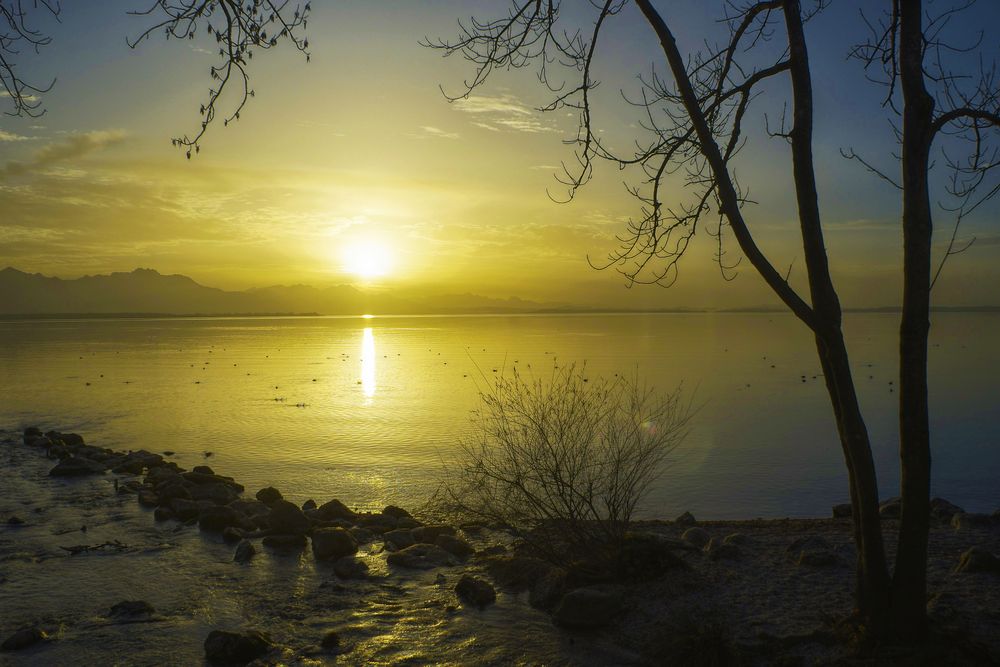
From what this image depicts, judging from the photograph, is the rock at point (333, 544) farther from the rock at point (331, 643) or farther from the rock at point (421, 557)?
the rock at point (331, 643)

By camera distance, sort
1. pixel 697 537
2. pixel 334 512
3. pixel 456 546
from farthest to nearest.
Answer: pixel 334 512 → pixel 456 546 → pixel 697 537

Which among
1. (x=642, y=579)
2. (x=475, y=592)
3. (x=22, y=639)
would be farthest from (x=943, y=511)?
(x=22, y=639)

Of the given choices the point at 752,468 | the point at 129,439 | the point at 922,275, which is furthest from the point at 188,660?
the point at 129,439

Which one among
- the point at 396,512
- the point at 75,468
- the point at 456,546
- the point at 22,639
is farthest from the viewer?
the point at 75,468

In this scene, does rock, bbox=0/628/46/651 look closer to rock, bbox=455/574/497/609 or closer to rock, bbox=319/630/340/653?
rock, bbox=319/630/340/653

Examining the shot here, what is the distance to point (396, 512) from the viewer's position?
43.5 feet

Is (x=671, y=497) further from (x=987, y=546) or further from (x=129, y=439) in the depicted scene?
(x=129, y=439)

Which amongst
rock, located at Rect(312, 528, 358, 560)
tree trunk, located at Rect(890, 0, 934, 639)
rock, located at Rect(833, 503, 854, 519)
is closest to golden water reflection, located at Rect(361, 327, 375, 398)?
rock, located at Rect(312, 528, 358, 560)

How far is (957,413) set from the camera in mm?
27016

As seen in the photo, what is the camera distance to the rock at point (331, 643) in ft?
25.4

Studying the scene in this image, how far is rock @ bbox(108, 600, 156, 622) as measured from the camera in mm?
8555

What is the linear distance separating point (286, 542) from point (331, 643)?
3.80 m

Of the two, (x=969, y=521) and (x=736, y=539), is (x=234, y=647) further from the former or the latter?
(x=969, y=521)

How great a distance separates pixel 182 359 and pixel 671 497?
4807cm
